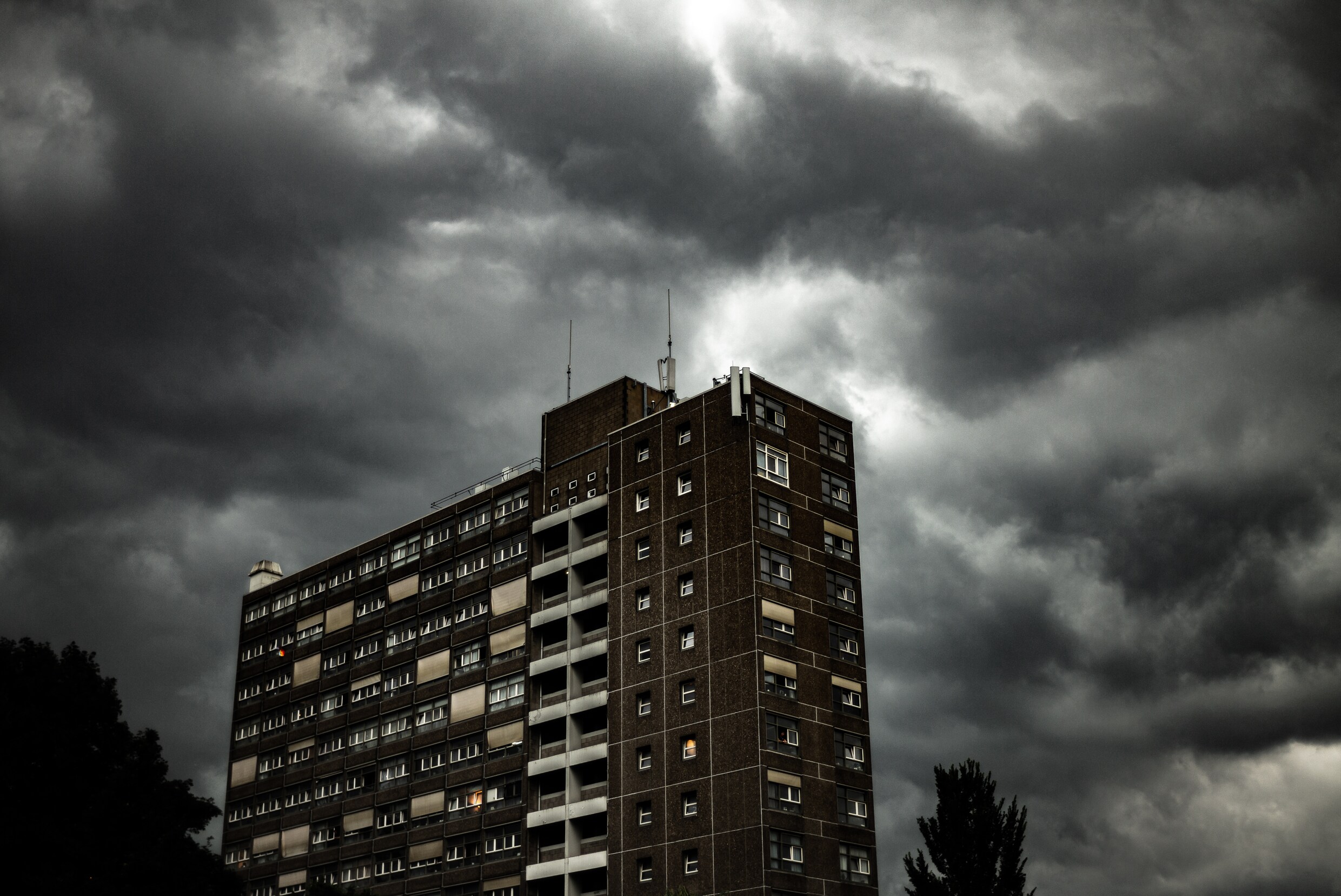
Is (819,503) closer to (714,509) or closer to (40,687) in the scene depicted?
(714,509)

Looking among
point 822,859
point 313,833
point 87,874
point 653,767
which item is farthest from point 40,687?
point 313,833

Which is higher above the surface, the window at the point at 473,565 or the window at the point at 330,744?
the window at the point at 473,565

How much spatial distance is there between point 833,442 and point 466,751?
3136 centimetres

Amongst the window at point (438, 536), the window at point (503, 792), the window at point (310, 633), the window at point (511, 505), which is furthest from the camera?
the window at point (310, 633)

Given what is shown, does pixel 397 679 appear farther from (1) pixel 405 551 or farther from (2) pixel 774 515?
(2) pixel 774 515

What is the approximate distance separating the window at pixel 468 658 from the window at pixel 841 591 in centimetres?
2477

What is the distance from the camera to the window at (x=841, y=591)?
3519 inches

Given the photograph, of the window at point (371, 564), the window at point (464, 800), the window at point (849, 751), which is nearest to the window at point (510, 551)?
the window at point (371, 564)

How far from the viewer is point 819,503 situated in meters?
91.3

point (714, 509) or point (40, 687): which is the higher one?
point (714, 509)

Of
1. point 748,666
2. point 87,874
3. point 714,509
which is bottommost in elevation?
point 87,874

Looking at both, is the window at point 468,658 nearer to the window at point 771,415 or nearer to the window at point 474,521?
the window at point 474,521

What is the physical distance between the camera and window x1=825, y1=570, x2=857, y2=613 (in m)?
89.4

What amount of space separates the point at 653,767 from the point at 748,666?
835 cm
